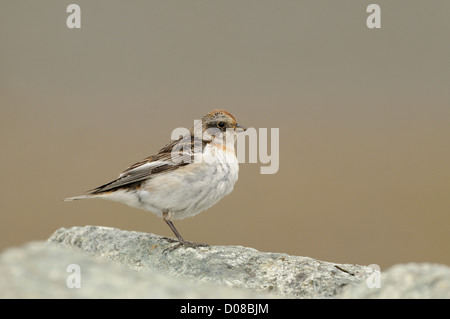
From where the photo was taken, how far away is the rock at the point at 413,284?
328cm

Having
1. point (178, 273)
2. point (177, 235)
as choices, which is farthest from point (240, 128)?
→ point (178, 273)

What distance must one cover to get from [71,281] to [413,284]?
185 cm

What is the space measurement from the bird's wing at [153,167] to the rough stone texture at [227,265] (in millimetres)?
486

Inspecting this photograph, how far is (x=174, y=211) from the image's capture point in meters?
5.84

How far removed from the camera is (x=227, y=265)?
16.5 ft

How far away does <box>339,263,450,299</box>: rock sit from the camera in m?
3.28

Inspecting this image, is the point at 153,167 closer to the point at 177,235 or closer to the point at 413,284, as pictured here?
the point at 177,235

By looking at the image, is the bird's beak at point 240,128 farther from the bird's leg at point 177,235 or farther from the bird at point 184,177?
the bird's leg at point 177,235

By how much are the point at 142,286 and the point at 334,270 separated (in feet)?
6.83

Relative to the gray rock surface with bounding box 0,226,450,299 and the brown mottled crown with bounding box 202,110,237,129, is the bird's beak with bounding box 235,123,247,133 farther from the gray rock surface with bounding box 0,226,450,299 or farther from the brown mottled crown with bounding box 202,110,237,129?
the gray rock surface with bounding box 0,226,450,299

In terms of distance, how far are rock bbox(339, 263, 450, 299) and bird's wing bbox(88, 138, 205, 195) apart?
8.25 ft

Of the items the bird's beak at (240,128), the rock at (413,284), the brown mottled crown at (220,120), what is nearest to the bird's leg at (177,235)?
the brown mottled crown at (220,120)

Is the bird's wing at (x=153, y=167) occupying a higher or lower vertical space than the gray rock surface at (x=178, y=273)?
higher
